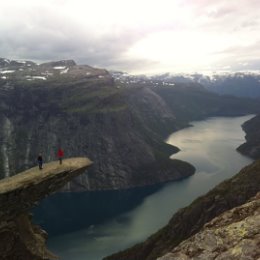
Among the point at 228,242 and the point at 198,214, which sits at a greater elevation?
the point at 228,242

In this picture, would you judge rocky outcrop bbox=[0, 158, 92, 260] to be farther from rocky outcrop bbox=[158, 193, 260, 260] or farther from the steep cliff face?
the steep cliff face

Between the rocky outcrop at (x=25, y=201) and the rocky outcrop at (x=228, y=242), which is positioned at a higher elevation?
the rocky outcrop at (x=228, y=242)

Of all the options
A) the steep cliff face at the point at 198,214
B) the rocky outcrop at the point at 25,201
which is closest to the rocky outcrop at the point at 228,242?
the rocky outcrop at the point at 25,201

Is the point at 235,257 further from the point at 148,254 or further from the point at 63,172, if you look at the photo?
the point at 148,254

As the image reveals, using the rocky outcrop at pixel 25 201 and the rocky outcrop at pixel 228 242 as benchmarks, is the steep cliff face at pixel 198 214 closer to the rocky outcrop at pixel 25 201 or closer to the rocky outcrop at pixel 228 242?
the rocky outcrop at pixel 25 201

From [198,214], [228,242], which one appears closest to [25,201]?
[228,242]

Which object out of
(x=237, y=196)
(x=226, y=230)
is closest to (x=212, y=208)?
(x=237, y=196)

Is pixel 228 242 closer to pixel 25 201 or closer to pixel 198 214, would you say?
pixel 25 201
